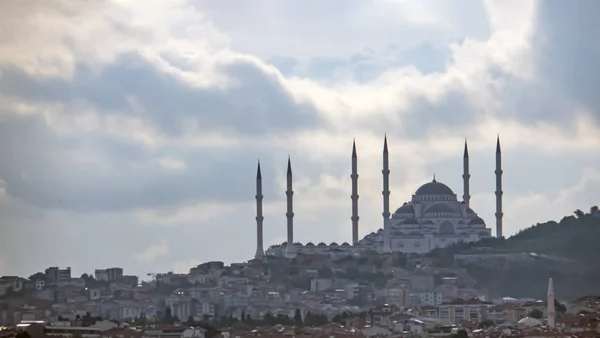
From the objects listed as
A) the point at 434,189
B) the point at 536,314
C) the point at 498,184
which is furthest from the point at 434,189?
the point at 536,314

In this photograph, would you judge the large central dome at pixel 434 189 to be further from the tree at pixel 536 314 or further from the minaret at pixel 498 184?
the tree at pixel 536 314

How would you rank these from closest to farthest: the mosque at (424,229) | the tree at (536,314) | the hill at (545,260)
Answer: the tree at (536,314) → the hill at (545,260) → the mosque at (424,229)

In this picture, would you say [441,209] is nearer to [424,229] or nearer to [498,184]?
[424,229]

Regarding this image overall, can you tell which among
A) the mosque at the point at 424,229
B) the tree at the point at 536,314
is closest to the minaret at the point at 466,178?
the mosque at the point at 424,229

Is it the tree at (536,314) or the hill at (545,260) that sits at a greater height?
the hill at (545,260)

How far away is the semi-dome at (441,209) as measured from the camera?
118 metres

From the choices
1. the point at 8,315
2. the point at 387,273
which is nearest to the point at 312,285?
the point at 387,273

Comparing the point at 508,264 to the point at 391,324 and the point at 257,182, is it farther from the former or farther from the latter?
the point at 391,324

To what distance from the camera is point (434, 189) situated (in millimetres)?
119812

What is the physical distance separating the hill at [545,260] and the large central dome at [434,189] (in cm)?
478

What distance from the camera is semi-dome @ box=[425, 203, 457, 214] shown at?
118 meters

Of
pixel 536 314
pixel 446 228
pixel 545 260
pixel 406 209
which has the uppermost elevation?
pixel 406 209

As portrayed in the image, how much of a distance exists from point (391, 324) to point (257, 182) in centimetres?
3236

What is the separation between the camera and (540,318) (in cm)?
7456
